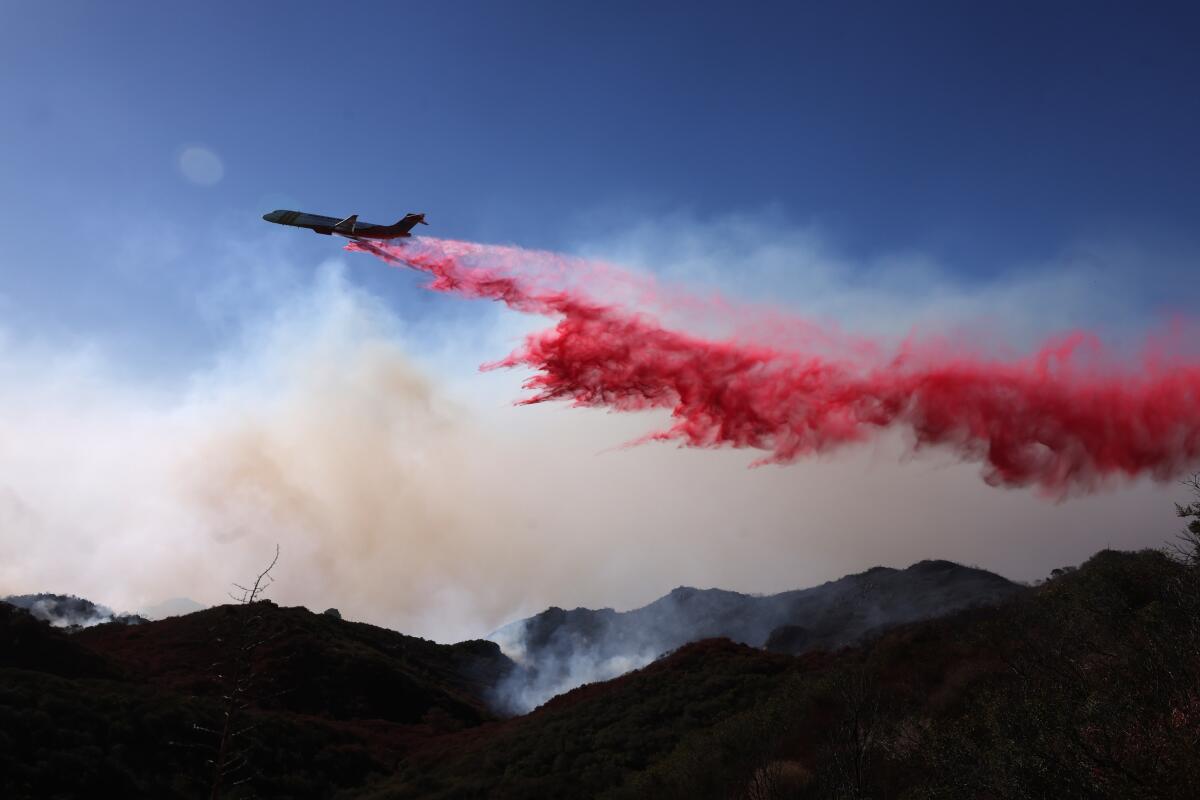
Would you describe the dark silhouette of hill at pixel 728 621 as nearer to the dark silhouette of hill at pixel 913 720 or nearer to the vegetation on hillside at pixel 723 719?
the vegetation on hillside at pixel 723 719

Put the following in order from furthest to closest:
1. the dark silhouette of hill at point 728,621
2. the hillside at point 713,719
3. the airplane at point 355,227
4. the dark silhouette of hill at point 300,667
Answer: the dark silhouette of hill at point 728,621 → the dark silhouette of hill at point 300,667 → the airplane at point 355,227 → the hillside at point 713,719

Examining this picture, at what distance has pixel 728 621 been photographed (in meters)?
138

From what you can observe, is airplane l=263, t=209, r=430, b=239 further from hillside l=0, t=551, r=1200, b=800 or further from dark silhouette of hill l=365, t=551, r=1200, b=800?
dark silhouette of hill l=365, t=551, r=1200, b=800

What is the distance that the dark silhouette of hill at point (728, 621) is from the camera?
108 meters

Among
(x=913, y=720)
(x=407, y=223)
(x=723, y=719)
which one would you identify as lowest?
(x=913, y=720)

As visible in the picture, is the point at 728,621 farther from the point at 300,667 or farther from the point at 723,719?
the point at 723,719

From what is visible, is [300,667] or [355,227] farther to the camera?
[300,667]

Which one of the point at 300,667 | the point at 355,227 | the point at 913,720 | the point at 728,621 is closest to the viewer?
the point at 913,720

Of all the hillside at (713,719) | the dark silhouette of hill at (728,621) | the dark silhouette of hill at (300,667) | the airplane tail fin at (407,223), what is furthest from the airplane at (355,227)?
the dark silhouette of hill at (728,621)

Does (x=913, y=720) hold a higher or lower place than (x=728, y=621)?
lower

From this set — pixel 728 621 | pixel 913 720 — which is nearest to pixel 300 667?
pixel 913 720

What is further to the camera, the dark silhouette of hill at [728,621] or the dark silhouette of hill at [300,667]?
the dark silhouette of hill at [728,621]

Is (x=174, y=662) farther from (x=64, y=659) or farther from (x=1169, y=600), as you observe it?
(x=1169, y=600)

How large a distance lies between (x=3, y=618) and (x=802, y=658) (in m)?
64.4
